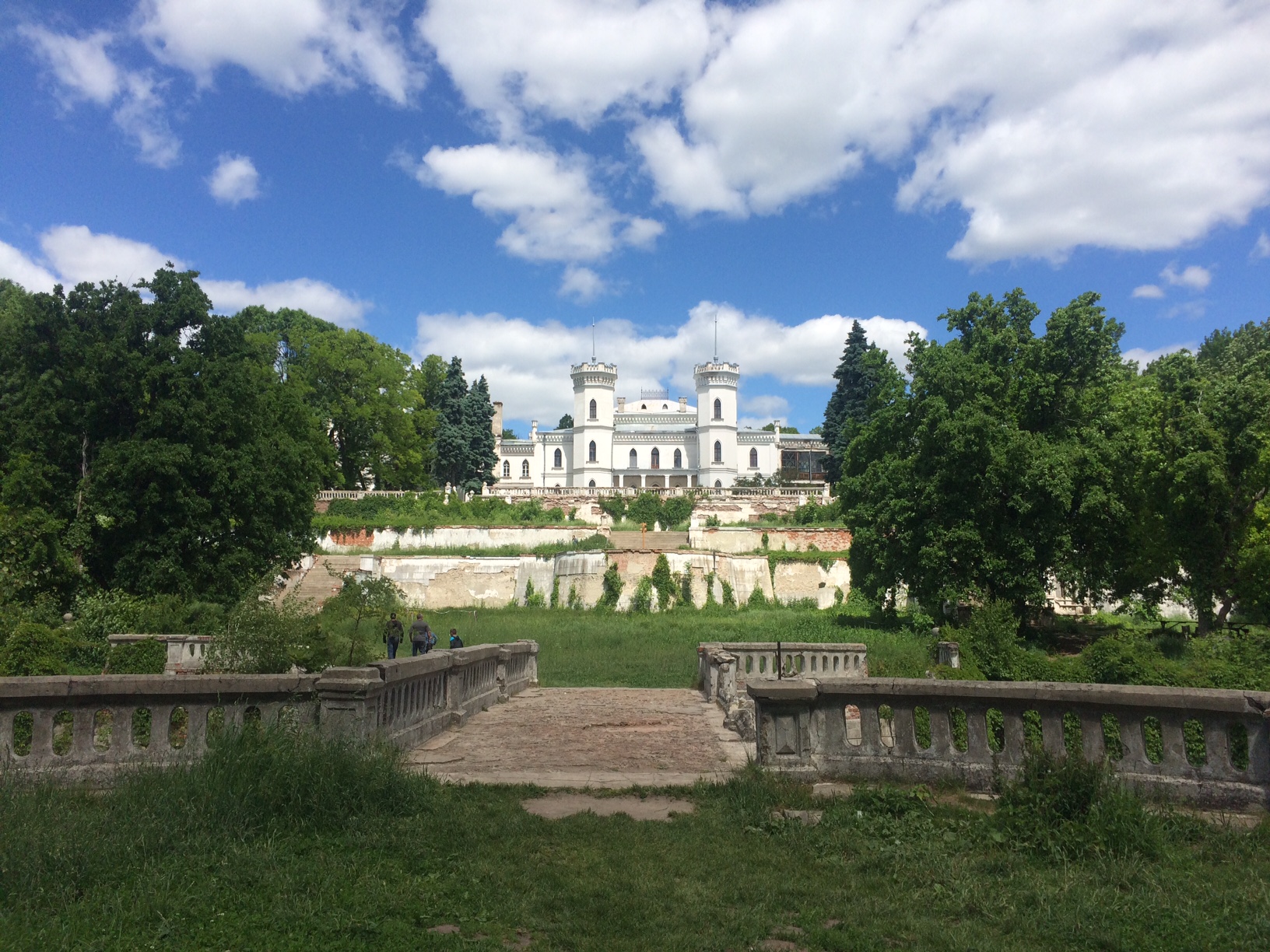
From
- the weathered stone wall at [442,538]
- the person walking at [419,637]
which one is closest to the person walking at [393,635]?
the person walking at [419,637]

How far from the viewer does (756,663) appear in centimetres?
1462

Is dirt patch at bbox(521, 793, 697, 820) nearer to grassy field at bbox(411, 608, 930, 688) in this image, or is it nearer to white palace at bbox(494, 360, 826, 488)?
grassy field at bbox(411, 608, 930, 688)

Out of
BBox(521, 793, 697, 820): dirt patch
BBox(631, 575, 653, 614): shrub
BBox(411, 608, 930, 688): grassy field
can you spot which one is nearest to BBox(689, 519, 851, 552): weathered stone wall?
BBox(631, 575, 653, 614): shrub

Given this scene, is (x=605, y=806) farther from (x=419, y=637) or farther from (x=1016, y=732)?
(x=419, y=637)

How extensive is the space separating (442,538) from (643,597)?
39.9 feet

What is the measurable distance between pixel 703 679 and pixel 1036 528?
11.9 m

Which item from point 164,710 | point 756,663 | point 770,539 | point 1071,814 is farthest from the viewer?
point 770,539

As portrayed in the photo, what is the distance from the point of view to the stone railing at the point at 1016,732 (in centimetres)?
583

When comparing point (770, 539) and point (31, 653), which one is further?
point (770, 539)

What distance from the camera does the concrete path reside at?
293 inches

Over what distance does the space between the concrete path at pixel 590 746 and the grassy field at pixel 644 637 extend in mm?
3303

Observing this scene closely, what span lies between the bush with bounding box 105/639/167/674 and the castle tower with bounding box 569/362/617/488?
63535 millimetres

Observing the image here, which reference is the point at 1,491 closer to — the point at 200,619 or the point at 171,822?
the point at 200,619

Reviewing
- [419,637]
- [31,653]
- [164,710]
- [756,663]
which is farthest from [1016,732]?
[419,637]
